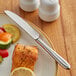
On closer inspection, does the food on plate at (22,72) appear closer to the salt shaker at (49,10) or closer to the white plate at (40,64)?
the white plate at (40,64)

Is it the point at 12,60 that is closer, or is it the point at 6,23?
the point at 12,60

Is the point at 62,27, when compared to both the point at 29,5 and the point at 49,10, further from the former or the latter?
the point at 29,5

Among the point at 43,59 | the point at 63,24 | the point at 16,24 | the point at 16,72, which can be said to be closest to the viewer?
the point at 16,72

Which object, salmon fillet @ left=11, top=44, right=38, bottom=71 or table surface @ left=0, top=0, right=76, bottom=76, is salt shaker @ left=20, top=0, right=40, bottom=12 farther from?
salmon fillet @ left=11, top=44, right=38, bottom=71

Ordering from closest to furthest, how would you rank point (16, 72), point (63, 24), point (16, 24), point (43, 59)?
point (16, 72) → point (43, 59) → point (16, 24) → point (63, 24)

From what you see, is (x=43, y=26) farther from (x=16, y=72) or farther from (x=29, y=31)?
(x=16, y=72)

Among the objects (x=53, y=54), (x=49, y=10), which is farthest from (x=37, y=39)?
(x=49, y=10)

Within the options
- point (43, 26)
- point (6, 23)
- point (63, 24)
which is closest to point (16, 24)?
point (6, 23)
